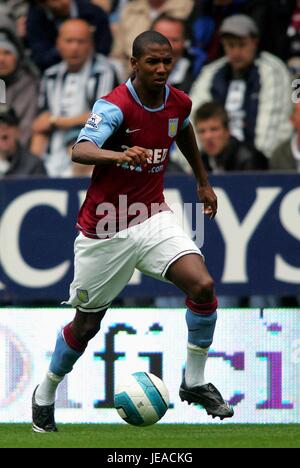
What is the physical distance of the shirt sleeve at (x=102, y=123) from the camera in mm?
7375

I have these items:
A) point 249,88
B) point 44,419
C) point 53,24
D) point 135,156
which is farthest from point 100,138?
point 53,24

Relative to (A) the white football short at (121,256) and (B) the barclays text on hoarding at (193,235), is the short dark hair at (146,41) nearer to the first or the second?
(A) the white football short at (121,256)

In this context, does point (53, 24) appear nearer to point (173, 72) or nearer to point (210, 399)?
point (173, 72)

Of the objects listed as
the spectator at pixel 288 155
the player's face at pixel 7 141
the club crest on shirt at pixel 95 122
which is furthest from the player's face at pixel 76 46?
the club crest on shirt at pixel 95 122

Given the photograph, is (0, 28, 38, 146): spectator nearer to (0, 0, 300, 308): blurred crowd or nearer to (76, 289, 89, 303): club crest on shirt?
(0, 0, 300, 308): blurred crowd

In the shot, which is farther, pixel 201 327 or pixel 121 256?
pixel 121 256

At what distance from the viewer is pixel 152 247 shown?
25.4 feet

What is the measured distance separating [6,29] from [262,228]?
4.40 m

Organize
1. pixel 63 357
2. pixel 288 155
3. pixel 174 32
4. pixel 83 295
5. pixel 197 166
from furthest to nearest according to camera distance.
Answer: pixel 174 32
pixel 288 155
pixel 197 166
pixel 63 357
pixel 83 295

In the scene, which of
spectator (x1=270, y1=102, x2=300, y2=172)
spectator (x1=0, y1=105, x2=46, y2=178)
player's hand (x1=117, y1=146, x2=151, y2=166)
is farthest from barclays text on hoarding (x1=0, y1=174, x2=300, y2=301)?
player's hand (x1=117, y1=146, x2=151, y2=166)

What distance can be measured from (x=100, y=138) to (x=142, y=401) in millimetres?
1702

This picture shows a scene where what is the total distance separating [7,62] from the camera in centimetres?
1272

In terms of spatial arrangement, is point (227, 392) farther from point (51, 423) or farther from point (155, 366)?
point (51, 423)

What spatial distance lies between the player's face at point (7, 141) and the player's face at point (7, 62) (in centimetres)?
125
